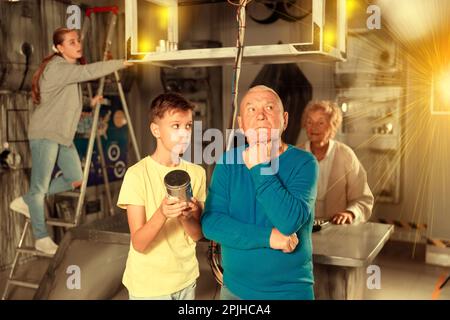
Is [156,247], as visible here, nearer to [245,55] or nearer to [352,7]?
[245,55]

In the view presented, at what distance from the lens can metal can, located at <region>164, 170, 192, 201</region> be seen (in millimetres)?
892

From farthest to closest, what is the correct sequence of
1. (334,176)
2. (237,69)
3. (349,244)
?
(334,176), (349,244), (237,69)

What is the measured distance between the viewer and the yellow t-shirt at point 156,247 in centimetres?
106

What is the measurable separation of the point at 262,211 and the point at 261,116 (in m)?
0.19

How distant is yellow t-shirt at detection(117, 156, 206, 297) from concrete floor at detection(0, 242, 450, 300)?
0.76 meters

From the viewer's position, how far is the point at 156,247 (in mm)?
1078

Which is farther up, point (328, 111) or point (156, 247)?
point (328, 111)

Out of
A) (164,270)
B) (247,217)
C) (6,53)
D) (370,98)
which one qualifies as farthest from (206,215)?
(370,98)

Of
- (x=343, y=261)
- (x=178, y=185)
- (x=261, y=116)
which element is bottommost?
(x=343, y=261)

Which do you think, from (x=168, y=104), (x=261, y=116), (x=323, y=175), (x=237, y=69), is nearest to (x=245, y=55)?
(x=237, y=69)

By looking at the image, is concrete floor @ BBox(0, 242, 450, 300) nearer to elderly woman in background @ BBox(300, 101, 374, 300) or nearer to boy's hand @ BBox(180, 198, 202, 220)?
elderly woman in background @ BBox(300, 101, 374, 300)

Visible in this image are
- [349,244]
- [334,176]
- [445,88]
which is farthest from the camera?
[445,88]

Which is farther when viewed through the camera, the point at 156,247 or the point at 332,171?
the point at 332,171
